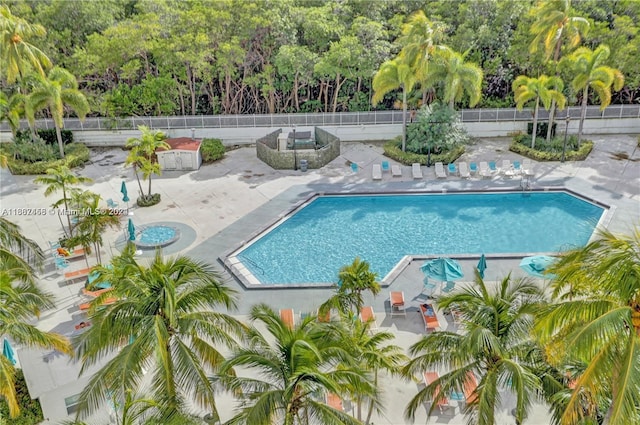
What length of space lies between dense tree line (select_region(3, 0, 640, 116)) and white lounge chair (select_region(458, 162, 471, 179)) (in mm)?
7654

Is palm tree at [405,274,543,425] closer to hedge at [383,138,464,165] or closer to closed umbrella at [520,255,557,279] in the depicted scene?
closed umbrella at [520,255,557,279]

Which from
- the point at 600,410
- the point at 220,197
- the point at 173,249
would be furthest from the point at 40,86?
the point at 600,410

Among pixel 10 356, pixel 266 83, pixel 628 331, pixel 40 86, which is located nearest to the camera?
pixel 628 331

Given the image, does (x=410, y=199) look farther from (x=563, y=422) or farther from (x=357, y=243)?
(x=563, y=422)

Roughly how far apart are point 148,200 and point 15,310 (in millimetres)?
15024

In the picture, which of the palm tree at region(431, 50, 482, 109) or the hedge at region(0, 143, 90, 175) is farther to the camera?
the hedge at region(0, 143, 90, 175)

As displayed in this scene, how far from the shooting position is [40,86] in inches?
1188

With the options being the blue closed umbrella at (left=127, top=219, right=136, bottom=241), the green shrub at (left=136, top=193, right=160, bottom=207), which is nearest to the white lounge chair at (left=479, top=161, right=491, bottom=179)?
the green shrub at (left=136, top=193, right=160, bottom=207)

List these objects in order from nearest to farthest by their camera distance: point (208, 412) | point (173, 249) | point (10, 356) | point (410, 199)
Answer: point (208, 412), point (10, 356), point (173, 249), point (410, 199)

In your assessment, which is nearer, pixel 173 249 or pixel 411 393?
pixel 411 393

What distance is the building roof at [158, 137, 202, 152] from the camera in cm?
3130

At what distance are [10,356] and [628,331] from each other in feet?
48.9

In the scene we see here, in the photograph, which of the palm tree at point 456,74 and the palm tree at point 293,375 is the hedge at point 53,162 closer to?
the palm tree at point 456,74

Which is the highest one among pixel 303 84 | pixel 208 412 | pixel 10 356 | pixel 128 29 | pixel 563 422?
pixel 128 29
